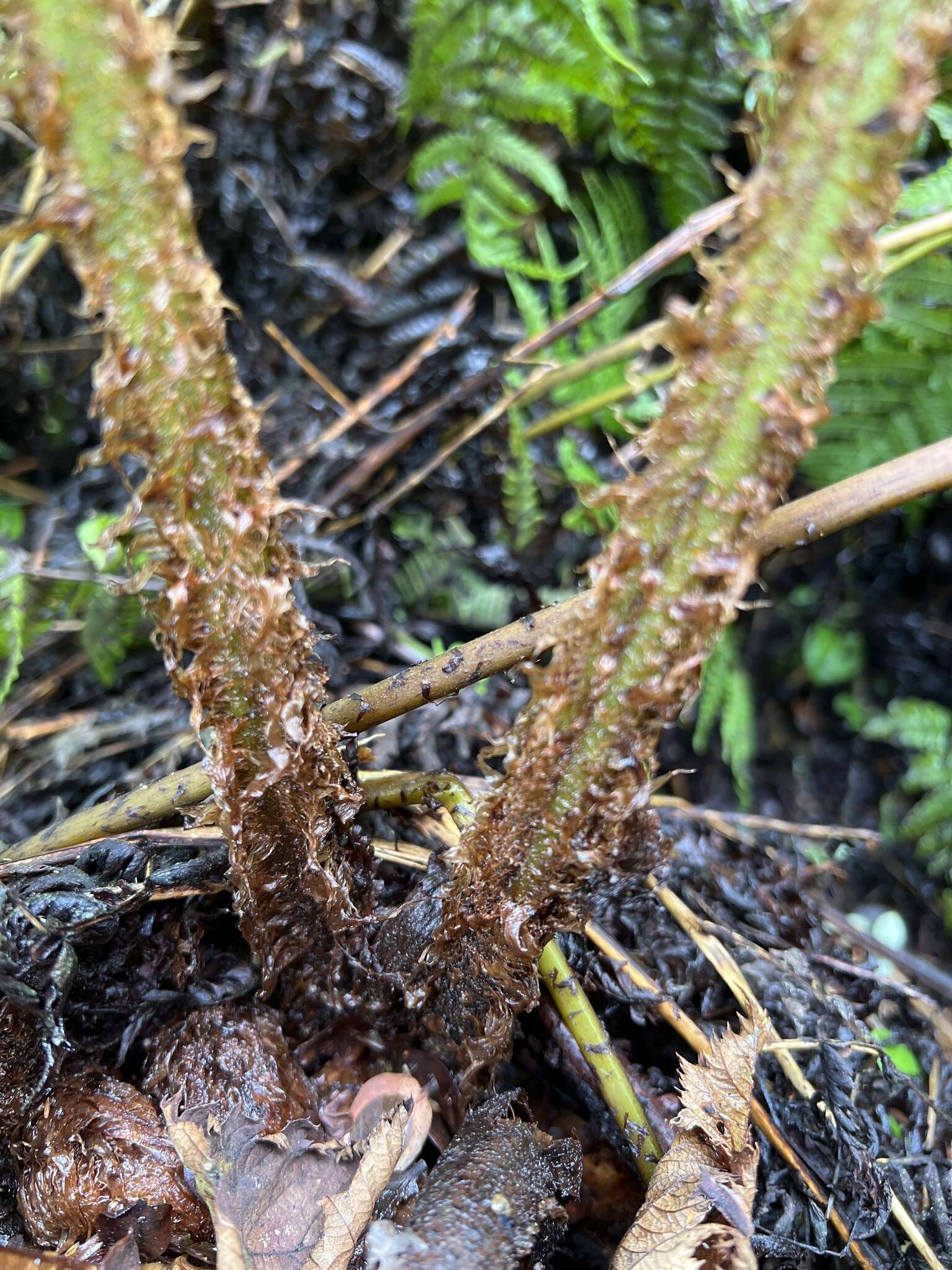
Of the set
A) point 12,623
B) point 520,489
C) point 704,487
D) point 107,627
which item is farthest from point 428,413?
point 704,487

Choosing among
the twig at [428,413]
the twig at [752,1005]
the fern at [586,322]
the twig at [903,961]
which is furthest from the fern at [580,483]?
the twig at [903,961]

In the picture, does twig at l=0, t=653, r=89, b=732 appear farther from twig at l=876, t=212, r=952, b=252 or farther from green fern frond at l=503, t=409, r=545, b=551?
twig at l=876, t=212, r=952, b=252

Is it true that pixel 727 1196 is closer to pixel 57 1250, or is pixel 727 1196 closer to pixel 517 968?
pixel 517 968

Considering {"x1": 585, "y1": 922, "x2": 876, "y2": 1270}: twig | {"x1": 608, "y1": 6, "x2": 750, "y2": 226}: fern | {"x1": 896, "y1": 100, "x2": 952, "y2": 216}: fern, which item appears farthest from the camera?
{"x1": 608, "y1": 6, "x2": 750, "y2": 226}: fern

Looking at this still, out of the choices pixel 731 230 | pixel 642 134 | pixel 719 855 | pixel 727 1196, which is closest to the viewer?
pixel 731 230

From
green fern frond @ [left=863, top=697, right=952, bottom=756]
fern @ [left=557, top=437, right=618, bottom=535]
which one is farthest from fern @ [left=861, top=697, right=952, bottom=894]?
fern @ [left=557, top=437, right=618, bottom=535]

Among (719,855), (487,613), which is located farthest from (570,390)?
(719,855)

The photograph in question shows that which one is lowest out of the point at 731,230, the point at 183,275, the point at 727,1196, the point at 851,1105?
the point at 851,1105

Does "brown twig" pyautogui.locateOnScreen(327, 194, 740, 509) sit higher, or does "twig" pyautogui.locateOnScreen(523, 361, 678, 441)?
"brown twig" pyautogui.locateOnScreen(327, 194, 740, 509)
